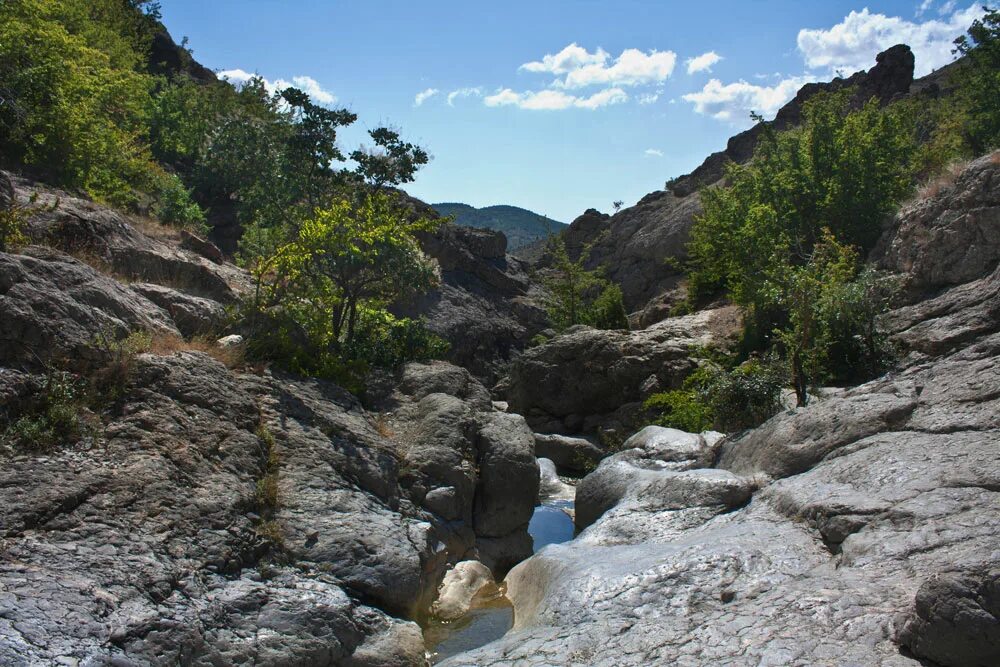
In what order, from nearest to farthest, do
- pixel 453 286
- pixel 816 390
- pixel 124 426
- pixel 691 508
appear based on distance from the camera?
pixel 124 426 < pixel 691 508 < pixel 816 390 < pixel 453 286

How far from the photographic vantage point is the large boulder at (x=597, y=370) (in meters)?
23.8

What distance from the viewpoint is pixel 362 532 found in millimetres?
9867

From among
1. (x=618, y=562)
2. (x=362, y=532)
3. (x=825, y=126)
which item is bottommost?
(x=618, y=562)

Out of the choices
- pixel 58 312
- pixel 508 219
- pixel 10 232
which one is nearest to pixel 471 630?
pixel 58 312

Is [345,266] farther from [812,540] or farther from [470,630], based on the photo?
[812,540]

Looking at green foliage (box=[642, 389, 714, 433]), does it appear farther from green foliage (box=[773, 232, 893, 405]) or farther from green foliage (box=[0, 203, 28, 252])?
green foliage (box=[0, 203, 28, 252])

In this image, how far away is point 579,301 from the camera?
1414 inches

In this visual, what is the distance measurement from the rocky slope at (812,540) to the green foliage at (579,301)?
15615 mm

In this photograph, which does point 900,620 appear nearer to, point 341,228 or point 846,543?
point 846,543

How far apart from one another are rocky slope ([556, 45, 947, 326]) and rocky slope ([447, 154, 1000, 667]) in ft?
72.2

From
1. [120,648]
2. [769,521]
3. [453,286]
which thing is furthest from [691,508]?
[453,286]

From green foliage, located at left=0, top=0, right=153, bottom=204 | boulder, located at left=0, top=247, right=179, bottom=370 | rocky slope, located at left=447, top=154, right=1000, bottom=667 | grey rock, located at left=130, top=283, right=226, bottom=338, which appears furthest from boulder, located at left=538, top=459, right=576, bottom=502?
green foliage, located at left=0, top=0, right=153, bottom=204

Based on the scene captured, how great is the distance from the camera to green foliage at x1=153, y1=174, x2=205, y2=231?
24.1 m

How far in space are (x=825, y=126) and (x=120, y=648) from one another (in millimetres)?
26398
